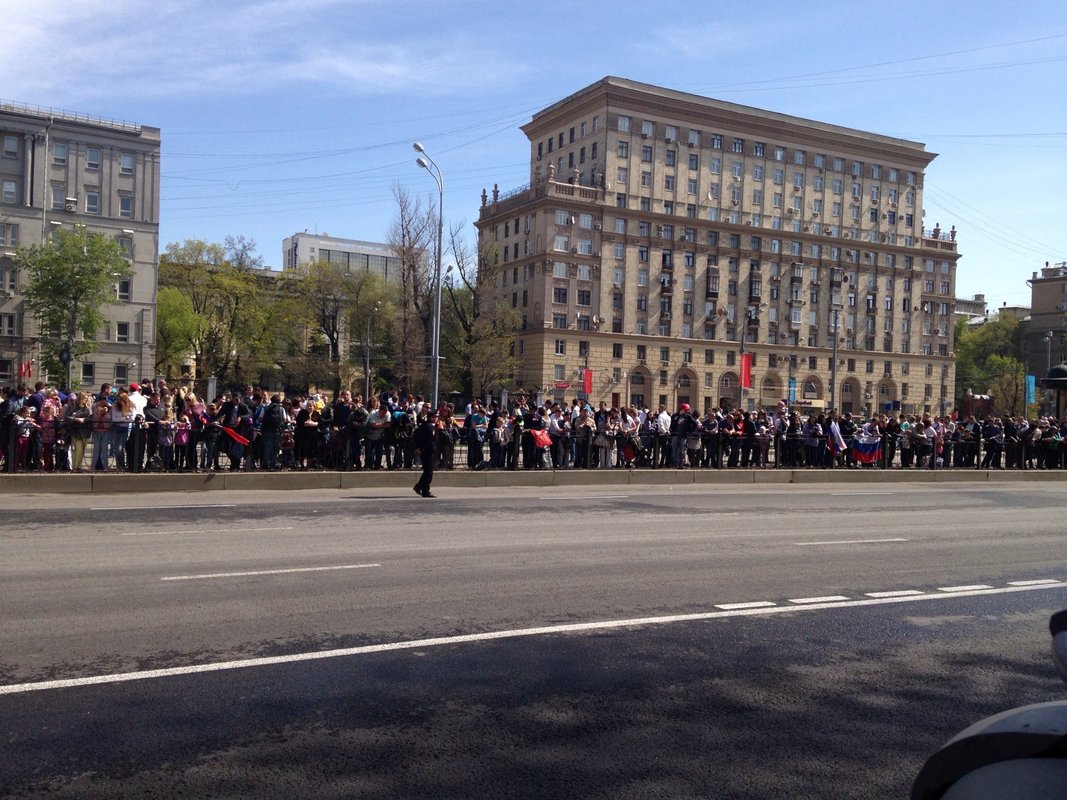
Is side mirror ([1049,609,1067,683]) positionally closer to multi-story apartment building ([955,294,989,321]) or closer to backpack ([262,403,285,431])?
backpack ([262,403,285,431])

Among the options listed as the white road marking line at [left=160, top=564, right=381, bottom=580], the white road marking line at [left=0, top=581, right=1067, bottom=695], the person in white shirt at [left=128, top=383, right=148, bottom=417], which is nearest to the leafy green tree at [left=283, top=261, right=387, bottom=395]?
the person in white shirt at [left=128, top=383, right=148, bottom=417]

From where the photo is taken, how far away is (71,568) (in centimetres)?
942

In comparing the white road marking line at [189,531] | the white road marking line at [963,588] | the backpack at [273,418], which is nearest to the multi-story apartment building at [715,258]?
the backpack at [273,418]

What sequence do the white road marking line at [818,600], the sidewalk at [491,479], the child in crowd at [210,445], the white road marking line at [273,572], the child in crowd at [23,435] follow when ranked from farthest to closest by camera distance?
the child in crowd at [210,445] → the sidewalk at [491,479] → the child in crowd at [23,435] → the white road marking line at [273,572] → the white road marking line at [818,600]

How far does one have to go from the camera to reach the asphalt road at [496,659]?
450cm

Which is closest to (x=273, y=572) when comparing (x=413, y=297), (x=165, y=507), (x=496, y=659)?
(x=496, y=659)

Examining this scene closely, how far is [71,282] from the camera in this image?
6869cm

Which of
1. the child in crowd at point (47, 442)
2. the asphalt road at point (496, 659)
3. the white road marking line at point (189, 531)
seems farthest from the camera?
the child in crowd at point (47, 442)

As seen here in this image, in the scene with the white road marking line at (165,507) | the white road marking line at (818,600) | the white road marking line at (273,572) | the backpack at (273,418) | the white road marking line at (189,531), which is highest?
the backpack at (273,418)

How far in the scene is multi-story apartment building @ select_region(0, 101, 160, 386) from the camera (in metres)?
78.6

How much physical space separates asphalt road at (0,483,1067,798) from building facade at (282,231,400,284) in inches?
5702

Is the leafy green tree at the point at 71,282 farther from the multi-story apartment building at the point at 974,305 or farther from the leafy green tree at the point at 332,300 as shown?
the multi-story apartment building at the point at 974,305

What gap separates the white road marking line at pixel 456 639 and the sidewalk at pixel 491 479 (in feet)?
43.1

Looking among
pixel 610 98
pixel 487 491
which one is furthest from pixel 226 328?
pixel 487 491
